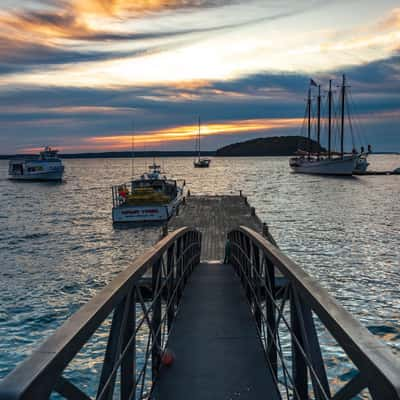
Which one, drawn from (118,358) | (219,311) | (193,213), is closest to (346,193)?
(193,213)

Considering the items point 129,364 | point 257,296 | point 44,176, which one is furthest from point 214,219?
point 44,176

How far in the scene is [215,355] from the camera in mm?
4668

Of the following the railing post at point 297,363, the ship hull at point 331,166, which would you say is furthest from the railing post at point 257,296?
the ship hull at point 331,166

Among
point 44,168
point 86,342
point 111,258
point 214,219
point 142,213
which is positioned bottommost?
point 111,258

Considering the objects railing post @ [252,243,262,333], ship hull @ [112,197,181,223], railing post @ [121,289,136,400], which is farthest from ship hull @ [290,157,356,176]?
railing post @ [121,289,136,400]

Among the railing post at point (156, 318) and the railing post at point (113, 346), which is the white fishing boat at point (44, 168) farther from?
the railing post at point (113, 346)

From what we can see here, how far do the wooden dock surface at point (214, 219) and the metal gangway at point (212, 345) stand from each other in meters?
9.84

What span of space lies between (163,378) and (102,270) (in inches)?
641

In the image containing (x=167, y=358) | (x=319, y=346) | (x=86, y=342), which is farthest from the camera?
(x=167, y=358)

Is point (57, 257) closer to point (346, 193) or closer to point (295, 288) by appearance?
point (295, 288)

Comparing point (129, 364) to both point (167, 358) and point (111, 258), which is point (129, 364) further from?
point (111, 258)

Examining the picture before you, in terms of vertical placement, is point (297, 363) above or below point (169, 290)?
above

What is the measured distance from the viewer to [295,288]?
2.88 meters

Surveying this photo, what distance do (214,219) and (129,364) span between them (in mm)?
23327
